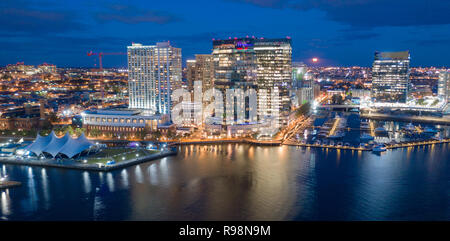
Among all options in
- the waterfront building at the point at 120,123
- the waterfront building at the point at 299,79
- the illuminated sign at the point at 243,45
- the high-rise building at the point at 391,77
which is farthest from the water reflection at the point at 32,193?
the high-rise building at the point at 391,77

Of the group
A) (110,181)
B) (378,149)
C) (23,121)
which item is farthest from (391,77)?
(23,121)

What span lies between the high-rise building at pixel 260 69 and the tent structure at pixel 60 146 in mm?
9344

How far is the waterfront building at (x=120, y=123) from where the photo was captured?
1822 centimetres

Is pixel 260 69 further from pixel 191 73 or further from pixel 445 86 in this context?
pixel 445 86

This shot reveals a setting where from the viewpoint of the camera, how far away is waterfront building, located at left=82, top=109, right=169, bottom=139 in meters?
18.2

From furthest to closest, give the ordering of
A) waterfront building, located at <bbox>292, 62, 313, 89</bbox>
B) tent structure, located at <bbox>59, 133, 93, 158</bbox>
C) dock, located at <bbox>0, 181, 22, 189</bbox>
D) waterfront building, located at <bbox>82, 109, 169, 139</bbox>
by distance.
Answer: waterfront building, located at <bbox>292, 62, 313, 89</bbox> → waterfront building, located at <bbox>82, 109, 169, 139</bbox> → tent structure, located at <bbox>59, 133, 93, 158</bbox> → dock, located at <bbox>0, 181, 22, 189</bbox>

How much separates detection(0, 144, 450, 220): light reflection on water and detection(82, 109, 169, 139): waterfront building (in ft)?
15.7

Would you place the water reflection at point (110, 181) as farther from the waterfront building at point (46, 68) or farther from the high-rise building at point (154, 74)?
the waterfront building at point (46, 68)

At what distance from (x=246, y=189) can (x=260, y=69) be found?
466 inches

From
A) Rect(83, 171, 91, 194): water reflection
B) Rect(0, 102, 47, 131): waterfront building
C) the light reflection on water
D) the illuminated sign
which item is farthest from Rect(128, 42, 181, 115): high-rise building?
Rect(83, 171, 91, 194): water reflection

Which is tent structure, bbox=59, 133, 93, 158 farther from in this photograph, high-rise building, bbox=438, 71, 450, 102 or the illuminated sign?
high-rise building, bbox=438, 71, 450, 102

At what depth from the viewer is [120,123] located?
742 inches
